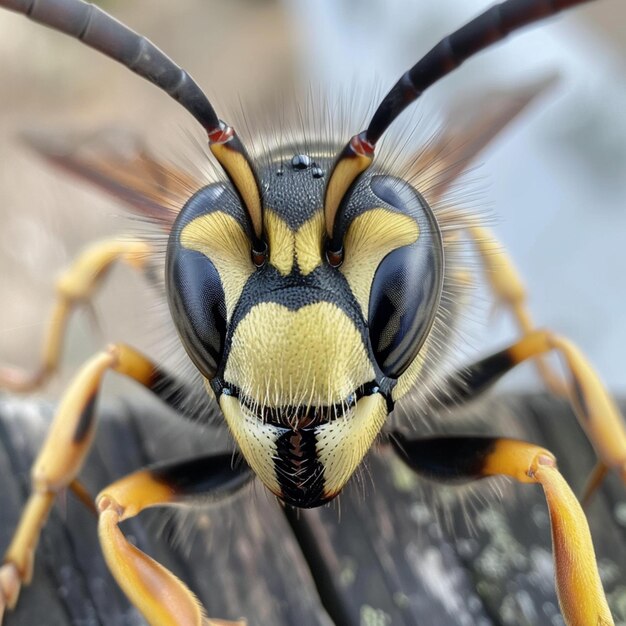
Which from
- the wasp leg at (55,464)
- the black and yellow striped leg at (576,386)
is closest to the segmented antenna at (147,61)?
the wasp leg at (55,464)

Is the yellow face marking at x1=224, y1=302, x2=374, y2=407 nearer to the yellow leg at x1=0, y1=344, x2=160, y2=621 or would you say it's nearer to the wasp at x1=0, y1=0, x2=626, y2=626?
the wasp at x1=0, y1=0, x2=626, y2=626

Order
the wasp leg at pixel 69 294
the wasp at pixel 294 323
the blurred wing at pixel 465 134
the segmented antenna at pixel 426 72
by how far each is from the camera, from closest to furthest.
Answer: the segmented antenna at pixel 426 72
the wasp at pixel 294 323
the blurred wing at pixel 465 134
the wasp leg at pixel 69 294

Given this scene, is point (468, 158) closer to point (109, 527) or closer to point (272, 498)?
point (272, 498)

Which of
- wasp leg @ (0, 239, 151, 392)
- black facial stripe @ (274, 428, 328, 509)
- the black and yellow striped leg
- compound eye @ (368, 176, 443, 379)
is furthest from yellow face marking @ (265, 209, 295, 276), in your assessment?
wasp leg @ (0, 239, 151, 392)

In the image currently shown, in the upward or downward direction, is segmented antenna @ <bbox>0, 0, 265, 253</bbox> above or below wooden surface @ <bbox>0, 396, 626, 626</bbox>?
above

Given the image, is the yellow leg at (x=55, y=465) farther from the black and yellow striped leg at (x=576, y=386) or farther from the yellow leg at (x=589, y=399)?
the yellow leg at (x=589, y=399)

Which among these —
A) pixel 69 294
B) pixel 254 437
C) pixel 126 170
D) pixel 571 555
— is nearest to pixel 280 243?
→ pixel 254 437

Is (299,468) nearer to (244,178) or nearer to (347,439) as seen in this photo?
(347,439)
